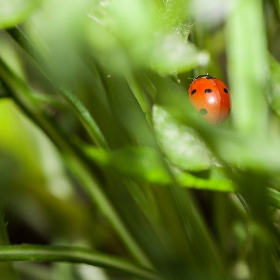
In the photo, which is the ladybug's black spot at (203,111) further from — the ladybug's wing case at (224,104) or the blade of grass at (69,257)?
the blade of grass at (69,257)

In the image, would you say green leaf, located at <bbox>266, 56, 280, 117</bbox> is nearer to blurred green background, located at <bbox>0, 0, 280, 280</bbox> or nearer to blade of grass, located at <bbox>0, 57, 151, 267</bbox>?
blurred green background, located at <bbox>0, 0, 280, 280</bbox>

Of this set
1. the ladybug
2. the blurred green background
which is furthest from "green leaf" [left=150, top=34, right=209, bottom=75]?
the ladybug

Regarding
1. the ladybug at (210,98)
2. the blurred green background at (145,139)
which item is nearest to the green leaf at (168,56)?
the blurred green background at (145,139)

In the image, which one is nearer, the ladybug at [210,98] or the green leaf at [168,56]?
the green leaf at [168,56]

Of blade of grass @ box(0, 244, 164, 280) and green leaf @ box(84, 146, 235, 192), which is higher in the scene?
green leaf @ box(84, 146, 235, 192)

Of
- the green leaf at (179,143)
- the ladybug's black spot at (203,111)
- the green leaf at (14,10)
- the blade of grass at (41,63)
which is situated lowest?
the green leaf at (179,143)

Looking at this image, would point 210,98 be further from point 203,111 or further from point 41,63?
point 41,63

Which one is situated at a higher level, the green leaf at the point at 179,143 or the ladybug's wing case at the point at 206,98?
the ladybug's wing case at the point at 206,98
